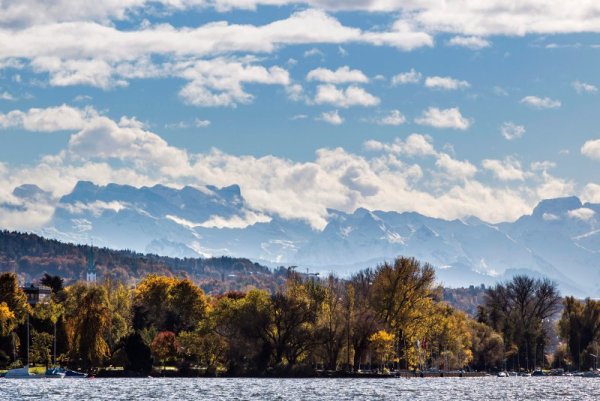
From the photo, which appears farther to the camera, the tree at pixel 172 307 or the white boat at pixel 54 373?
the tree at pixel 172 307

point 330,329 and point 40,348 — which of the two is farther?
point 40,348

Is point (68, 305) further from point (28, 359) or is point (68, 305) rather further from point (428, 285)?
point (428, 285)

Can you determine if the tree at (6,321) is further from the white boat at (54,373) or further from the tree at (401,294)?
the tree at (401,294)

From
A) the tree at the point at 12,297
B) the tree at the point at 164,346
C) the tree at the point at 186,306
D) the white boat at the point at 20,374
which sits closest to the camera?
the white boat at the point at 20,374

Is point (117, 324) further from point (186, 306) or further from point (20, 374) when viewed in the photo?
point (20, 374)

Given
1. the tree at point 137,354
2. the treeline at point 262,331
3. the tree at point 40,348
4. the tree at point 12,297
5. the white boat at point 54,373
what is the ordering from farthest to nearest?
the tree at point 12,297 < the tree at point 40,348 < the tree at point 137,354 < the treeline at point 262,331 < the white boat at point 54,373

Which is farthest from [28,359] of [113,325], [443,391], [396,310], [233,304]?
[443,391]

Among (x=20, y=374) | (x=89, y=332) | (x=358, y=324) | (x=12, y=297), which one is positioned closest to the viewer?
(x=20, y=374)

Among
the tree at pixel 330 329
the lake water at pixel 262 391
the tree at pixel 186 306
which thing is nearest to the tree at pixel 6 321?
the lake water at pixel 262 391

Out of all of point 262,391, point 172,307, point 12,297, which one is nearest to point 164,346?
point 172,307

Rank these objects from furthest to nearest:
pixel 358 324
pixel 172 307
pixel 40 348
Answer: pixel 172 307 → pixel 40 348 → pixel 358 324

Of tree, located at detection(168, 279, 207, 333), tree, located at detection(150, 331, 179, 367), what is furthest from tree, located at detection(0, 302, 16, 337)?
tree, located at detection(168, 279, 207, 333)

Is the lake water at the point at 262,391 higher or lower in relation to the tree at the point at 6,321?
lower

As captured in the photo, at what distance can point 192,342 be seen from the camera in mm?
165500
